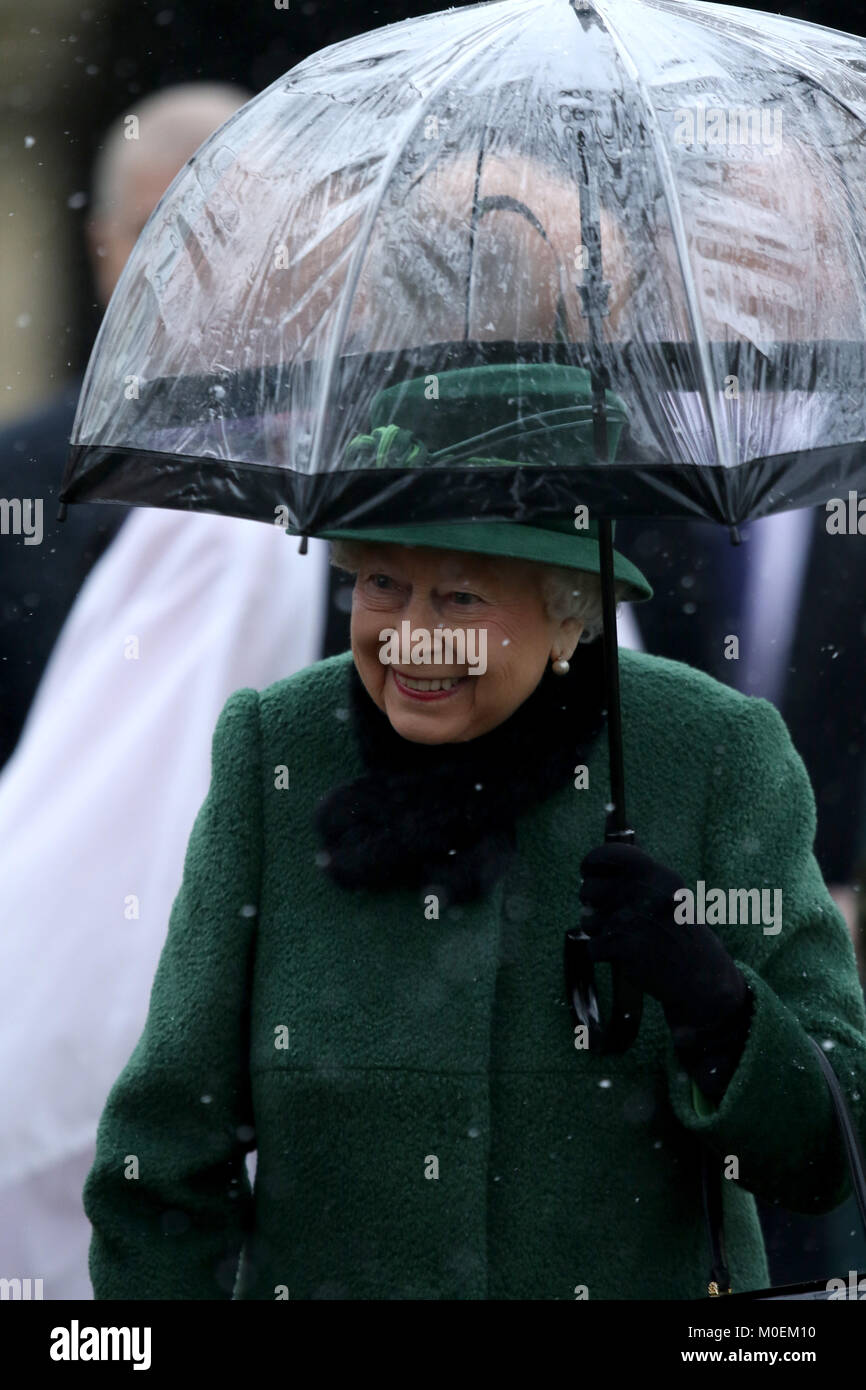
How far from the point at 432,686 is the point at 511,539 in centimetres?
22

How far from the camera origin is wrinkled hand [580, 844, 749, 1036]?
223 cm

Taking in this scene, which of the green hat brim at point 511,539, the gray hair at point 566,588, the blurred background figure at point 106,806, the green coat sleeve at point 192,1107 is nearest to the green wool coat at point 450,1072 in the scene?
the green coat sleeve at point 192,1107

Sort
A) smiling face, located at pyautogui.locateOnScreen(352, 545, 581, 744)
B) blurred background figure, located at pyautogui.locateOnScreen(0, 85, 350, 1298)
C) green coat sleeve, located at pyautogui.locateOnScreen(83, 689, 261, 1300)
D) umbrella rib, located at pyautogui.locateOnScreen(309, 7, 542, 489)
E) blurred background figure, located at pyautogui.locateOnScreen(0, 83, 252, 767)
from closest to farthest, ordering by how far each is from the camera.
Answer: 1. umbrella rib, located at pyautogui.locateOnScreen(309, 7, 542, 489)
2. smiling face, located at pyautogui.locateOnScreen(352, 545, 581, 744)
3. green coat sleeve, located at pyautogui.locateOnScreen(83, 689, 261, 1300)
4. blurred background figure, located at pyautogui.locateOnScreen(0, 85, 350, 1298)
5. blurred background figure, located at pyautogui.locateOnScreen(0, 83, 252, 767)

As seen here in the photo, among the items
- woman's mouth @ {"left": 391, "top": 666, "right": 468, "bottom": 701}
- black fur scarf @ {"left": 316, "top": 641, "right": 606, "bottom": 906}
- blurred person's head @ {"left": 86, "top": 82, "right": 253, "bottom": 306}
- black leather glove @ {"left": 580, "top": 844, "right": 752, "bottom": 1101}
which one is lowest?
black leather glove @ {"left": 580, "top": 844, "right": 752, "bottom": 1101}

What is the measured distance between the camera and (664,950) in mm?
2234

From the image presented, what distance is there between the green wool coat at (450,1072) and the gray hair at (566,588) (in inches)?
7.7

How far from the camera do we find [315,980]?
97.5 inches

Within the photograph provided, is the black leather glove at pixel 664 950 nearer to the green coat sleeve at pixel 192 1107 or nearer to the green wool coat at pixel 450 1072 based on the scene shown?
the green wool coat at pixel 450 1072

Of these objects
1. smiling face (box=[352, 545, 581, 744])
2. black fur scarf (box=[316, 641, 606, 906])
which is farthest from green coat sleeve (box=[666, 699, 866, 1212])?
smiling face (box=[352, 545, 581, 744])

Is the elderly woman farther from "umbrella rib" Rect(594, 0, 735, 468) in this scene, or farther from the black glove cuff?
"umbrella rib" Rect(594, 0, 735, 468)

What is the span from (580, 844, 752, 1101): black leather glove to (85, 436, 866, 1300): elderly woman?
3 cm

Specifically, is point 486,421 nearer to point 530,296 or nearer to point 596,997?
point 530,296

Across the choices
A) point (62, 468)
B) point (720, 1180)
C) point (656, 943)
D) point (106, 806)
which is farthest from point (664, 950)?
point (62, 468)

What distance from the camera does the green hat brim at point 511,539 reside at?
2.25 m
